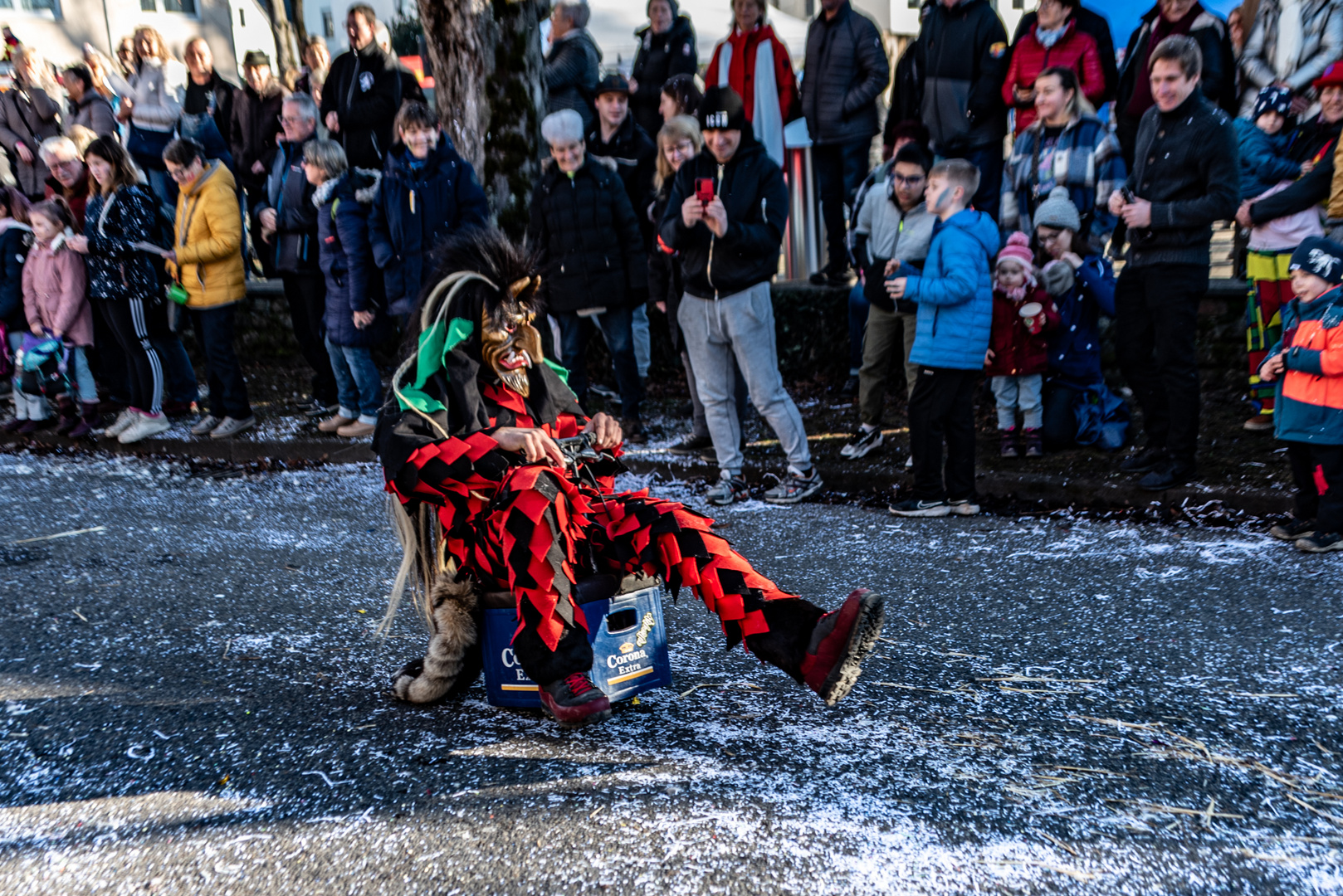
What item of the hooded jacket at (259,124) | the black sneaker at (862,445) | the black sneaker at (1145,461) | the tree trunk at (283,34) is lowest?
the black sneaker at (1145,461)

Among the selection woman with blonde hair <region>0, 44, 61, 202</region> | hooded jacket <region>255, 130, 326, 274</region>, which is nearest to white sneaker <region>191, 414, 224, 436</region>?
hooded jacket <region>255, 130, 326, 274</region>

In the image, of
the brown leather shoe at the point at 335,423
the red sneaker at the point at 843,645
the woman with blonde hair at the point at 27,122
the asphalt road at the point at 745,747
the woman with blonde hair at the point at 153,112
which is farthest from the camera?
the woman with blonde hair at the point at 27,122

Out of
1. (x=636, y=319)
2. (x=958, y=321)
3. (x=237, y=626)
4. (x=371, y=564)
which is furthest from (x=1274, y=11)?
(x=237, y=626)

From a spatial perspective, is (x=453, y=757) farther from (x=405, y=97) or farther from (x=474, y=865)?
(x=405, y=97)

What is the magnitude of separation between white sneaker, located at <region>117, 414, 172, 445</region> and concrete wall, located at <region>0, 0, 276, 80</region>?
Result: 1877cm

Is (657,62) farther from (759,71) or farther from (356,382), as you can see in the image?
(356,382)

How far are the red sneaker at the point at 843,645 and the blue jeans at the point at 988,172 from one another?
5.03 metres

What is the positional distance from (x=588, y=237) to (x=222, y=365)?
117 inches

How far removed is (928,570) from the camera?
14.9ft

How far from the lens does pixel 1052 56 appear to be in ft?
22.0

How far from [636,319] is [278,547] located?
330 cm

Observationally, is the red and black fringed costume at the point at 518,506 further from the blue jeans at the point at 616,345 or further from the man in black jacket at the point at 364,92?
the man in black jacket at the point at 364,92

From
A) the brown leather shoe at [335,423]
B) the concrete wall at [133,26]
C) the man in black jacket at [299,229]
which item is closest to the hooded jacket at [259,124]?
the man in black jacket at [299,229]

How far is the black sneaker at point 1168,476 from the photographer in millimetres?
5203
